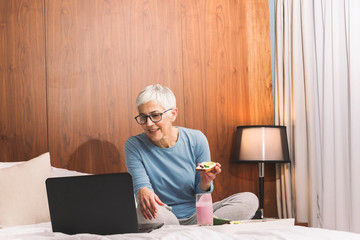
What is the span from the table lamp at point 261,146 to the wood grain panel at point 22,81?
1397 mm

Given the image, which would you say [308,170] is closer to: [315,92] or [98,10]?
[315,92]

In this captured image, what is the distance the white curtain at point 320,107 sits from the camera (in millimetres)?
2781

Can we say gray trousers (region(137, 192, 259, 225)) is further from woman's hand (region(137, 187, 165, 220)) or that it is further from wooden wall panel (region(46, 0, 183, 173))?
wooden wall panel (region(46, 0, 183, 173))

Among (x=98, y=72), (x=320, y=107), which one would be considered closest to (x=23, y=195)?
(x=98, y=72)

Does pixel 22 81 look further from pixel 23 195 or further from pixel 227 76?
pixel 227 76

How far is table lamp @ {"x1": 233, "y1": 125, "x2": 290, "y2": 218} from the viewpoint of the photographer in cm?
322

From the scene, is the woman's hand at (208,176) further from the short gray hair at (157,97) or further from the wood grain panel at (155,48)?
the wood grain panel at (155,48)

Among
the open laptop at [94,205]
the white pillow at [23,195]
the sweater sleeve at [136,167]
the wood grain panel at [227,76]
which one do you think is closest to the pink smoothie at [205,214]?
the open laptop at [94,205]

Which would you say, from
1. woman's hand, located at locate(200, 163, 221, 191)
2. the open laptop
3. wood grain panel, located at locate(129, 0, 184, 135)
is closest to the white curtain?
wood grain panel, located at locate(129, 0, 184, 135)

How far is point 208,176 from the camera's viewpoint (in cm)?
205

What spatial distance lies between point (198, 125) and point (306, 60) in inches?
36.4

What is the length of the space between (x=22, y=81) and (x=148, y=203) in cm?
146

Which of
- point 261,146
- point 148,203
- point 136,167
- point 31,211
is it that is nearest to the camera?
point 148,203

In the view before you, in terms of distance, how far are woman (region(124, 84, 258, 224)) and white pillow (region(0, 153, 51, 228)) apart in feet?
1.49
